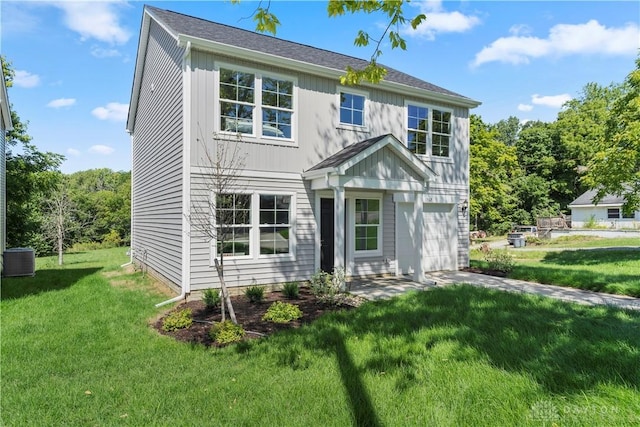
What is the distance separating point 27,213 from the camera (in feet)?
60.1

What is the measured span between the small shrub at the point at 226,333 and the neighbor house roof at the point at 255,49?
6010 millimetres

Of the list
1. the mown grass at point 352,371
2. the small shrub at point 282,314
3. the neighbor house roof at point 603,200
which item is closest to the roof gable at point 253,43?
the small shrub at point 282,314

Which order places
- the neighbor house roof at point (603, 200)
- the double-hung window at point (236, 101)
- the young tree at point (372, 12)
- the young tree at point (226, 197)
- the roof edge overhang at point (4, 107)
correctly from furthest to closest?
the neighbor house roof at point (603, 200)
the roof edge overhang at point (4, 107)
the double-hung window at point (236, 101)
the young tree at point (226, 197)
the young tree at point (372, 12)

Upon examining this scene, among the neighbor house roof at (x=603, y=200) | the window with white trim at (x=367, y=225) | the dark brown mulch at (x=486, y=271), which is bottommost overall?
the dark brown mulch at (x=486, y=271)

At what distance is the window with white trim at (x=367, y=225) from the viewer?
409 inches

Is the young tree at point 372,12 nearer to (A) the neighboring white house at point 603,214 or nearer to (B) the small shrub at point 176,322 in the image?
(B) the small shrub at point 176,322

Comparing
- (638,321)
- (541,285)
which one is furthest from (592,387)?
(541,285)

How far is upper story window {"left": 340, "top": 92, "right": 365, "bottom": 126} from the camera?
10.2 metres

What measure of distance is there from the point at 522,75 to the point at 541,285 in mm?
7064

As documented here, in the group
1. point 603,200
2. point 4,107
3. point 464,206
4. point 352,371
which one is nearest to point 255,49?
point 352,371

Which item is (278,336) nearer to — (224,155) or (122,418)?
(122,418)

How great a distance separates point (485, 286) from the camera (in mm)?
8984

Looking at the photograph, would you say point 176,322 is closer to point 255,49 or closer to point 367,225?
point 367,225

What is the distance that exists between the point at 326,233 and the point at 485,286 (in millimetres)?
4335
